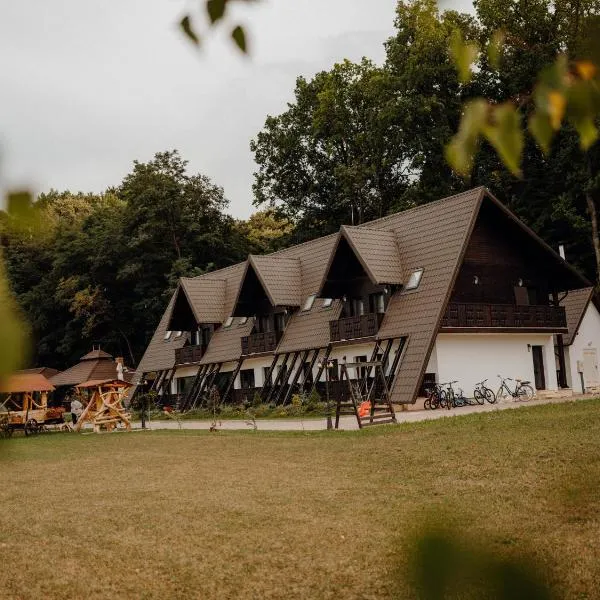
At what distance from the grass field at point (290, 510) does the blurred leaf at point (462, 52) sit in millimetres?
617

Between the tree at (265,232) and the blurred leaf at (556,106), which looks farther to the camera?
Result: the tree at (265,232)

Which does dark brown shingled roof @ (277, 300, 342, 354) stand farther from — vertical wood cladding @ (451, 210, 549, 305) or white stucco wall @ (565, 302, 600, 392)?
white stucco wall @ (565, 302, 600, 392)

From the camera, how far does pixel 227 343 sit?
39719 mm

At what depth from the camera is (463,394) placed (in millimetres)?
29406

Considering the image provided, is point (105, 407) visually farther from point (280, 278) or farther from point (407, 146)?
point (407, 146)

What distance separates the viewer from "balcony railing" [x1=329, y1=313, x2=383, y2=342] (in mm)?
30484

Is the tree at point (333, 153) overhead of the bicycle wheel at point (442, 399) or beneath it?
overhead

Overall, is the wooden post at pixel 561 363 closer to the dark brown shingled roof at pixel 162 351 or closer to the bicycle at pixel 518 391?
the bicycle at pixel 518 391

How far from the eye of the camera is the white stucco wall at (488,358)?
96.2 feet

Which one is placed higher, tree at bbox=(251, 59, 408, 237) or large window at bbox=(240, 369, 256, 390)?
tree at bbox=(251, 59, 408, 237)

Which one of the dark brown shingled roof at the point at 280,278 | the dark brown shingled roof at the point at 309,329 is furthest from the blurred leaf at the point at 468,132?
the dark brown shingled roof at the point at 280,278

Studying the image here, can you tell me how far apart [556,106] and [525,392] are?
1188 inches

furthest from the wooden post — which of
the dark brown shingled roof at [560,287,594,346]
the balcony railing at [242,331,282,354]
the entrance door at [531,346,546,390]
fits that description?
the balcony railing at [242,331,282,354]

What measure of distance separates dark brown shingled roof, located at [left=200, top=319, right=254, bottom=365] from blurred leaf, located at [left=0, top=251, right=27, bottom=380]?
36638mm
